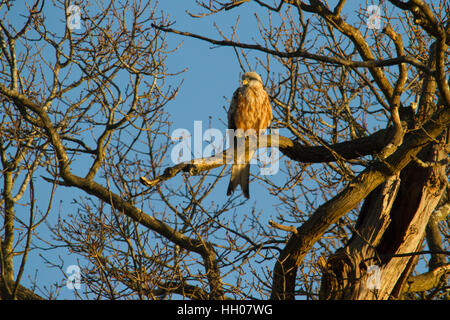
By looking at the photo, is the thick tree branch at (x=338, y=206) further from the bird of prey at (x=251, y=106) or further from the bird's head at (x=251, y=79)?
the bird's head at (x=251, y=79)

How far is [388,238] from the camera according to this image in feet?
16.9

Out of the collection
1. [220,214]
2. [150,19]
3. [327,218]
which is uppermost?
[150,19]

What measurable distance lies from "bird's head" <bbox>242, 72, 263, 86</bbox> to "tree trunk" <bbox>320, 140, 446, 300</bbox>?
1.89 m

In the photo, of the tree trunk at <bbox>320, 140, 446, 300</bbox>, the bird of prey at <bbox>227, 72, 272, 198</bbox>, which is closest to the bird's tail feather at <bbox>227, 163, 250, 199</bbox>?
the bird of prey at <bbox>227, 72, 272, 198</bbox>

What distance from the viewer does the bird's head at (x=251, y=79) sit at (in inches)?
245

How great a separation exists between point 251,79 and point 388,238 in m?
2.41

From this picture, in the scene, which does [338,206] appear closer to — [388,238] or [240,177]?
[388,238]

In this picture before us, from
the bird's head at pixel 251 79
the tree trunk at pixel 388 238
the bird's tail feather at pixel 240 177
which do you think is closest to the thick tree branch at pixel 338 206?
the tree trunk at pixel 388 238

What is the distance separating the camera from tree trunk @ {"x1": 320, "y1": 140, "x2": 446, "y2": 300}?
186 inches

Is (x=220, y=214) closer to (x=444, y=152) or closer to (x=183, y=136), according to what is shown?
(x=183, y=136)

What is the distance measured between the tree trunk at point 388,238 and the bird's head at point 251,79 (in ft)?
6.21
